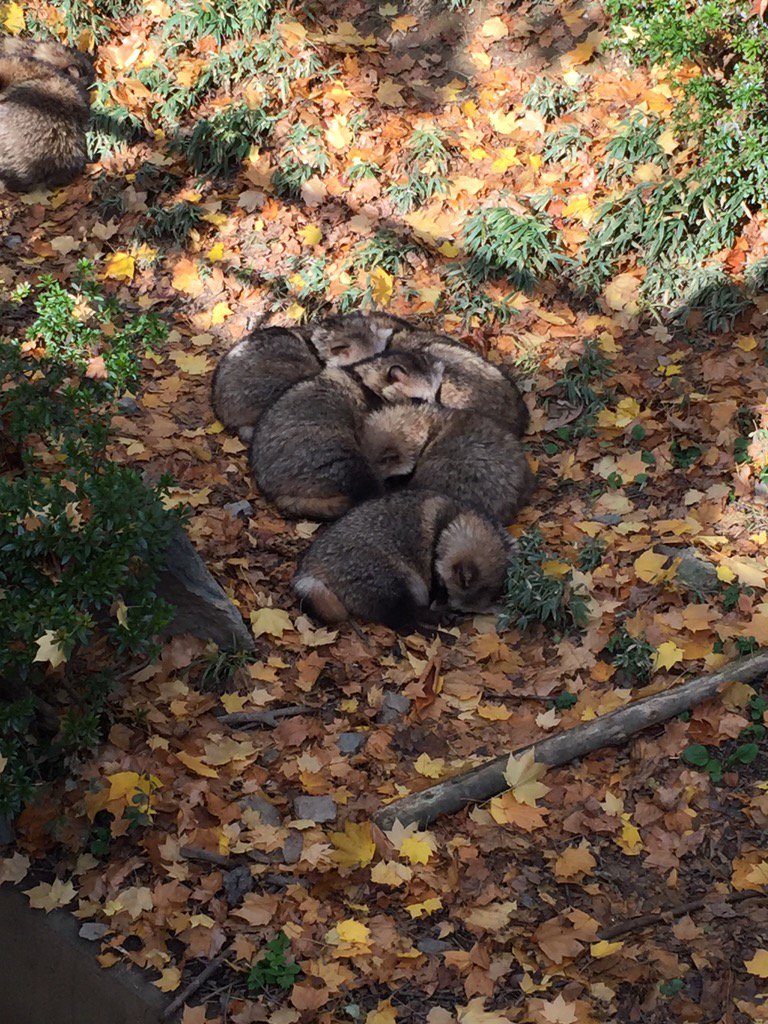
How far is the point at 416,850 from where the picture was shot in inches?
200

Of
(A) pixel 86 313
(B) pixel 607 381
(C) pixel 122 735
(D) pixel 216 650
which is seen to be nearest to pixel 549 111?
(B) pixel 607 381

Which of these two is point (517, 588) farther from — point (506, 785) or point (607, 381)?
point (607, 381)

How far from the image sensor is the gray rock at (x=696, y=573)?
20.9 ft

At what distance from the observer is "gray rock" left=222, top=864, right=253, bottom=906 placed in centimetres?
496

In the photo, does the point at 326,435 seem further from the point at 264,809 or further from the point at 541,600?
the point at 264,809

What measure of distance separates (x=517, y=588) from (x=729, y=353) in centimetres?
294

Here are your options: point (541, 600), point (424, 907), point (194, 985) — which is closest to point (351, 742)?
point (424, 907)

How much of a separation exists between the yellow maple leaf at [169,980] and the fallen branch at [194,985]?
0.05 m

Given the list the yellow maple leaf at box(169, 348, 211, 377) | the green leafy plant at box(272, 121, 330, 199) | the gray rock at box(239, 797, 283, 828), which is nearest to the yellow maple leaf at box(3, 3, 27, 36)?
the green leafy plant at box(272, 121, 330, 199)

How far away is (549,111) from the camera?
31.6ft

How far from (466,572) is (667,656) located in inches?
51.0

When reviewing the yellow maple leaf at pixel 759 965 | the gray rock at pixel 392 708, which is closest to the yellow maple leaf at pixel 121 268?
the gray rock at pixel 392 708

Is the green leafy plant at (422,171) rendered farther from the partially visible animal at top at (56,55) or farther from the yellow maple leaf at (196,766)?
the yellow maple leaf at (196,766)

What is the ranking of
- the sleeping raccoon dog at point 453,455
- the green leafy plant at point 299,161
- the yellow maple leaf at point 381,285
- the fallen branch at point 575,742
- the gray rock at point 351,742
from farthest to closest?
the green leafy plant at point 299,161 → the yellow maple leaf at point 381,285 → the sleeping raccoon dog at point 453,455 → the gray rock at point 351,742 → the fallen branch at point 575,742
